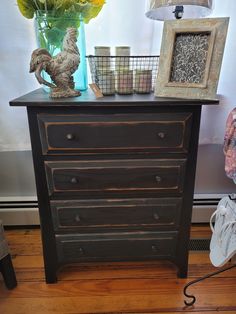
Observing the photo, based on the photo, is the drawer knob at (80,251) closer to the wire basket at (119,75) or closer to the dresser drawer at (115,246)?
the dresser drawer at (115,246)

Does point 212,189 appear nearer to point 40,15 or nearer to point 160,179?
point 160,179

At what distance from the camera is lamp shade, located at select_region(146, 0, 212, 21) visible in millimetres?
973

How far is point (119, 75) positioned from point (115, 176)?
44 centimetres

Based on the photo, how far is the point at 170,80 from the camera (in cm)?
101

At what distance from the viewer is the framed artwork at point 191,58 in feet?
3.03

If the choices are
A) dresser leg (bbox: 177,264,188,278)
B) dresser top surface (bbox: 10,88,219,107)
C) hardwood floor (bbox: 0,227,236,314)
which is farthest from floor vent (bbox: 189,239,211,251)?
dresser top surface (bbox: 10,88,219,107)

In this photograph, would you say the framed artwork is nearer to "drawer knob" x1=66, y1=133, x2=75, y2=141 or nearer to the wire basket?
the wire basket

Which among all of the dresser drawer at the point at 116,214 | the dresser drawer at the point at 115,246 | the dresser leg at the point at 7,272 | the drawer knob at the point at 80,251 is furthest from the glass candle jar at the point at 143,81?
the dresser leg at the point at 7,272

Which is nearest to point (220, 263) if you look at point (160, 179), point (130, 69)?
point (160, 179)

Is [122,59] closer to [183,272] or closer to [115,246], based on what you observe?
[115,246]

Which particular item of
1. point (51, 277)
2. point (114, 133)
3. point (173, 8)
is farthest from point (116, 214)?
point (173, 8)

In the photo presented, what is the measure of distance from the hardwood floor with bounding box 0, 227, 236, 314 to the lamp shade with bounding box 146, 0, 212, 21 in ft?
4.22

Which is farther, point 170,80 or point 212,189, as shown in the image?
point 212,189

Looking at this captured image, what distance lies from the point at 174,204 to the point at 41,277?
32.1 inches
